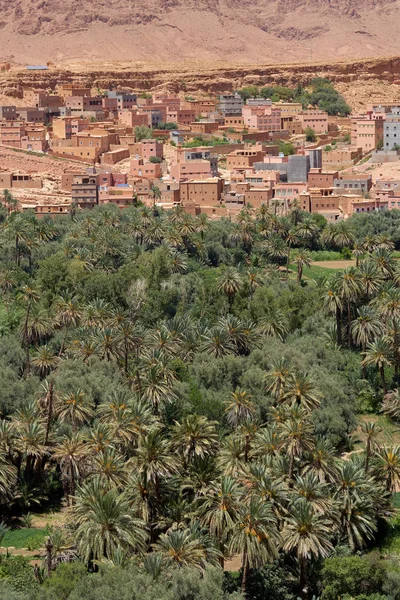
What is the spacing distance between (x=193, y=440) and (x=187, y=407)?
561 centimetres

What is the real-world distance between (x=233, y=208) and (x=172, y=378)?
30.8 meters

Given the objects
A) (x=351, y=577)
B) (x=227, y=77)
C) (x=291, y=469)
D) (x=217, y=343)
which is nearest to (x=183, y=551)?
(x=351, y=577)

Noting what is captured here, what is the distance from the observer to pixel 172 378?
126 feet

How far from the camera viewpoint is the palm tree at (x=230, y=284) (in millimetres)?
49156

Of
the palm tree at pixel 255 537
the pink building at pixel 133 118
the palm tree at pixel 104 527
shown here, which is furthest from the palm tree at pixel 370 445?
the pink building at pixel 133 118

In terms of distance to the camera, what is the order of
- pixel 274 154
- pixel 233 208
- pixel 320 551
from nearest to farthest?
pixel 320 551 < pixel 233 208 < pixel 274 154

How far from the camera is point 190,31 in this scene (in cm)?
15125

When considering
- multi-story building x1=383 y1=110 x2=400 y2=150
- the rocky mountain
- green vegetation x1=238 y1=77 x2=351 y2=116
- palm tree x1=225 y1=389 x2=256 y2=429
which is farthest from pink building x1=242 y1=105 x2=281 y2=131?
palm tree x1=225 y1=389 x2=256 y2=429

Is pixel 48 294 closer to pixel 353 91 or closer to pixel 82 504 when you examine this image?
pixel 82 504

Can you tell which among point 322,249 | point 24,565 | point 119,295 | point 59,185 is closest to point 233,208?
point 322,249

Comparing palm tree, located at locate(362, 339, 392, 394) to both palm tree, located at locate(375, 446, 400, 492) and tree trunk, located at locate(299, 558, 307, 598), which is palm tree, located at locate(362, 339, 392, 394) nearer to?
palm tree, located at locate(375, 446, 400, 492)

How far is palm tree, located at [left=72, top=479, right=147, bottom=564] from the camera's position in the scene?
2795cm

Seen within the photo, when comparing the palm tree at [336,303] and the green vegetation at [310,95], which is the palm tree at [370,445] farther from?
the green vegetation at [310,95]

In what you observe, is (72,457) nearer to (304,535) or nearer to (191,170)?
(304,535)
